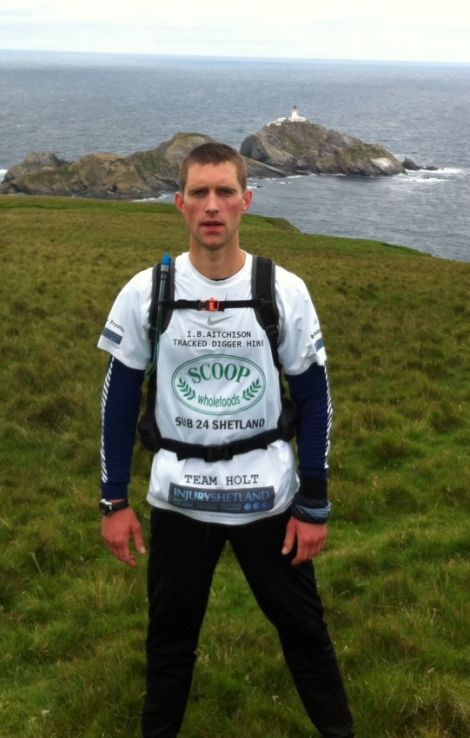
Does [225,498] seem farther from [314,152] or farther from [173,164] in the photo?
[314,152]

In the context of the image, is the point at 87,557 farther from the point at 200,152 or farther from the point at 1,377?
the point at 1,377

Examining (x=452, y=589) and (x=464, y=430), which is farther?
(x=464, y=430)

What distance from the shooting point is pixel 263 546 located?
3930 mm

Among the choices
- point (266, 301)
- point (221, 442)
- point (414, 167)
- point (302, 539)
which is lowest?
point (414, 167)

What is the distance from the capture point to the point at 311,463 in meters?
3.94

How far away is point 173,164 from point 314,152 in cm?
3367

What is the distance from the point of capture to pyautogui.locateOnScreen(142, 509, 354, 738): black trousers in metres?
3.94

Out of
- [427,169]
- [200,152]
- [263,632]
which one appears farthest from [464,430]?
[427,169]

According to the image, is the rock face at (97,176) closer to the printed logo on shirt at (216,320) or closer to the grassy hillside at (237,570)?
the grassy hillside at (237,570)

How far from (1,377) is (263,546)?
27.3 ft

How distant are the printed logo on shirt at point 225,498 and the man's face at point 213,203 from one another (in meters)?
1.26

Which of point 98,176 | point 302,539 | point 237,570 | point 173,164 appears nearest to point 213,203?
point 302,539

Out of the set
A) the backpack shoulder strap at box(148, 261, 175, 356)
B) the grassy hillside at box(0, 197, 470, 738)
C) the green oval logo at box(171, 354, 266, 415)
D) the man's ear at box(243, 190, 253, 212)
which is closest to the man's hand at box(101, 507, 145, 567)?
the green oval logo at box(171, 354, 266, 415)

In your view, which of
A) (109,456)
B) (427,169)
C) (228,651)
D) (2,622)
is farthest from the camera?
(427,169)
